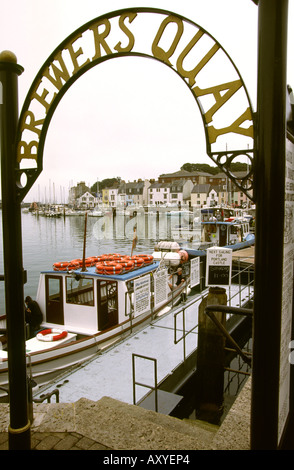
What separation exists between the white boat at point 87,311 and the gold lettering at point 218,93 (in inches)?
254

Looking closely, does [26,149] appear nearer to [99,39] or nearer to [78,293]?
[99,39]

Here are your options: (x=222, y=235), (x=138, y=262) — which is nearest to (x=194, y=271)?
(x=138, y=262)

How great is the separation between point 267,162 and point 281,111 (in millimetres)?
262

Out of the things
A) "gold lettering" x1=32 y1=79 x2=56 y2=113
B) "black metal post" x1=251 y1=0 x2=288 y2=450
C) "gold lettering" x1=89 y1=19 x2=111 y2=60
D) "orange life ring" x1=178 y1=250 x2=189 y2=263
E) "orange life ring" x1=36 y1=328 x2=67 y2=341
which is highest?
"gold lettering" x1=89 y1=19 x2=111 y2=60

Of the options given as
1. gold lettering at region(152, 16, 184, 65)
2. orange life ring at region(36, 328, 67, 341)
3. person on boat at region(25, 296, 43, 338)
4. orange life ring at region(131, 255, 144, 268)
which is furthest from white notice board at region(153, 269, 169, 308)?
gold lettering at region(152, 16, 184, 65)

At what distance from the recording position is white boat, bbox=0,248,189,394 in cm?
895

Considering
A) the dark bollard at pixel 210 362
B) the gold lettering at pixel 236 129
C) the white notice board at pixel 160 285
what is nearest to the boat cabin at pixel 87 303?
the white notice board at pixel 160 285

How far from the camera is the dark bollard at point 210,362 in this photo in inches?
259

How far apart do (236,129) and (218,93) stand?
1.00 feet

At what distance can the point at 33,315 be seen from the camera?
11.0 m

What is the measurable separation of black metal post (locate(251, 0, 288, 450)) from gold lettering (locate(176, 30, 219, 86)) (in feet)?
1.61

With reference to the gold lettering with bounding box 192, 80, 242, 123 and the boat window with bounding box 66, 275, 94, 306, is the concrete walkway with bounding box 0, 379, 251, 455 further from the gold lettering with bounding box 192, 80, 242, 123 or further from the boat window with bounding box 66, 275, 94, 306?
the boat window with bounding box 66, 275, 94, 306

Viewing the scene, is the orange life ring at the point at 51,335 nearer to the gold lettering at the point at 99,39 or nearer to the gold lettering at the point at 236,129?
the gold lettering at the point at 99,39
